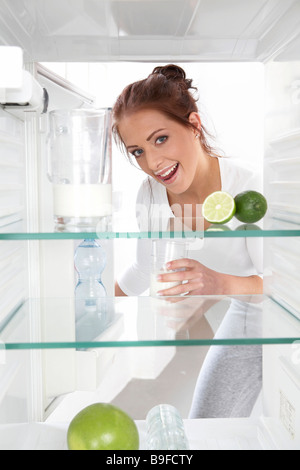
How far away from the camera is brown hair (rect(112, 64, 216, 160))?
167 centimetres

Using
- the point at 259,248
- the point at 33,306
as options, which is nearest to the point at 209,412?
the point at 259,248

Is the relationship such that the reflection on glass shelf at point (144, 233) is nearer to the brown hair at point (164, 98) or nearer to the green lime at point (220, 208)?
the green lime at point (220, 208)

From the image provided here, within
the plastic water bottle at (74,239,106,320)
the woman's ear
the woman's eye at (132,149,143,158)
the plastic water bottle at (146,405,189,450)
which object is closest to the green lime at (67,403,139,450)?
the plastic water bottle at (146,405,189,450)

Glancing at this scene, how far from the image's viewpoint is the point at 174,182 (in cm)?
177

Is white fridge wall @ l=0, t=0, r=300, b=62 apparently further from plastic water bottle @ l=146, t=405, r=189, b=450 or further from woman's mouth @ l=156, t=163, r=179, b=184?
plastic water bottle @ l=146, t=405, r=189, b=450

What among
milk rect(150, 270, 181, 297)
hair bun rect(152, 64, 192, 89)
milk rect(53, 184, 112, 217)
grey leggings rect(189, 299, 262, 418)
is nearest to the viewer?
milk rect(53, 184, 112, 217)

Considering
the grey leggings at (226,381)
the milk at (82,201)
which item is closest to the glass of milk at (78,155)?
the milk at (82,201)

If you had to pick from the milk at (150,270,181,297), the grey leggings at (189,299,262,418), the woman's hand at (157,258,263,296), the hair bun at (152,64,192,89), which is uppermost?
the hair bun at (152,64,192,89)

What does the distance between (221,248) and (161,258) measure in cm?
50

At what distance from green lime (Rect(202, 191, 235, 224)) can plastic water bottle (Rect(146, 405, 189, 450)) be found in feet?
1.56

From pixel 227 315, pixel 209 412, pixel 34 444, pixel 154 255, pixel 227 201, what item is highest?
pixel 227 201

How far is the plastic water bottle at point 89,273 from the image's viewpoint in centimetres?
135
